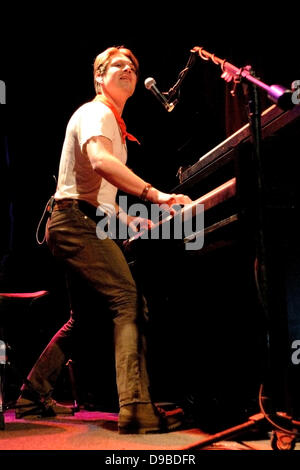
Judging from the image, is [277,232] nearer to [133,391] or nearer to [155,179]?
[133,391]

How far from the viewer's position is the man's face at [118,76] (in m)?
2.96

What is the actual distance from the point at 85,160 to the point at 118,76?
1.95ft

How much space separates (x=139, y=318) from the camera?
8.55 ft

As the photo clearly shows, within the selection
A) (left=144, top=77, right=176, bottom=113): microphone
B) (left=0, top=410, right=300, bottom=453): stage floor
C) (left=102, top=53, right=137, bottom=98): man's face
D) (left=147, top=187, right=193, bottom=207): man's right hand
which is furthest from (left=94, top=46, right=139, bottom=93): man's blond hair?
(left=0, top=410, right=300, bottom=453): stage floor

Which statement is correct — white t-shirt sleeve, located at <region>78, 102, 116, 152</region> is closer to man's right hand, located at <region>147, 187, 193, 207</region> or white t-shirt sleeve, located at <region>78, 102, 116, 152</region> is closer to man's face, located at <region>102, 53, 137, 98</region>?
man's face, located at <region>102, 53, 137, 98</region>

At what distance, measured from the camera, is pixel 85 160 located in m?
2.77

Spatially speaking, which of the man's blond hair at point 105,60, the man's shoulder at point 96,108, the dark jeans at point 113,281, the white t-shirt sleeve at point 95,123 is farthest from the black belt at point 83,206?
the man's blond hair at point 105,60

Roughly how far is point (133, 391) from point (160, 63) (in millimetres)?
4176

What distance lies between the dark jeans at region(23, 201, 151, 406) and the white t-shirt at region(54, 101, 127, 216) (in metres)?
0.11

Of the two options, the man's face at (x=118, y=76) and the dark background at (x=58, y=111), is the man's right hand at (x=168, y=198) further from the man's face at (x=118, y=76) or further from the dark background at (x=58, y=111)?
the dark background at (x=58, y=111)

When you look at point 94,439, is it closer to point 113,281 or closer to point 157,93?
point 113,281

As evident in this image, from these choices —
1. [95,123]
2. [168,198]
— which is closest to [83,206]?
[95,123]

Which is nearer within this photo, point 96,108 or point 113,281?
point 113,281

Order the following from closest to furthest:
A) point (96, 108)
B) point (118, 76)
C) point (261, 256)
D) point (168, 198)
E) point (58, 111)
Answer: point (261, 256), point (168, 198), point (96, 108), point (118, 76), point (58, 111)
